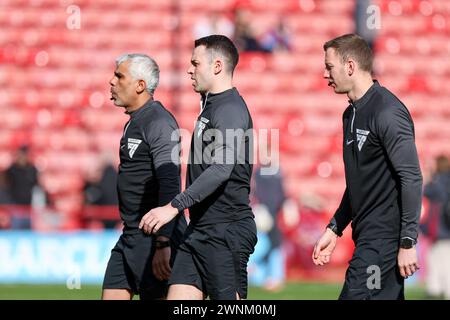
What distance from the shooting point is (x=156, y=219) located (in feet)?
21.6

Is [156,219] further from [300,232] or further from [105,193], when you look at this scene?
[300,232]

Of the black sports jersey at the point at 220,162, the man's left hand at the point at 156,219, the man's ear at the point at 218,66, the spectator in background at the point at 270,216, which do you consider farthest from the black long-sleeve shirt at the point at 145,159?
the spectator in background at the point at 270,216

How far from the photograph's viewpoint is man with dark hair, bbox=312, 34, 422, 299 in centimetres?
631

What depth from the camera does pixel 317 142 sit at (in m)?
19.8

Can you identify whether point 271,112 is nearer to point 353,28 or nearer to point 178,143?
point 353,28

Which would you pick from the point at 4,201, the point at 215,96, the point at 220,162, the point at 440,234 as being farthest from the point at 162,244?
the point at 4,201

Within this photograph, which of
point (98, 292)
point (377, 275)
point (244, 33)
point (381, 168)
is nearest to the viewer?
point (377, 275)

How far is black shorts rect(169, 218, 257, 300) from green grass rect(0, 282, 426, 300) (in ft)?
21.0

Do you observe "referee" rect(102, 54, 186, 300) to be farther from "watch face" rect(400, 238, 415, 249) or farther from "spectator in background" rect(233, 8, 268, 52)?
"spectator in background" rect(233, 8, 268, 52)

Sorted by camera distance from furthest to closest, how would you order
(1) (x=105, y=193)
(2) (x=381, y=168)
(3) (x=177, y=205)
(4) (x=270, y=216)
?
1. (1) (x=105, y=193)
2. (4) (x=270, y=216)
3. (3) (x=177, y=205)
4. (2) (x=381, y=168)

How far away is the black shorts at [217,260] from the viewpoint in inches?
274

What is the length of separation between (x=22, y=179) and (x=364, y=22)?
6.91m
